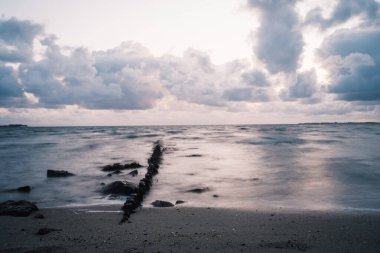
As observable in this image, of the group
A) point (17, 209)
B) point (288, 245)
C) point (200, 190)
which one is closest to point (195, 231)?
point (288, 245)

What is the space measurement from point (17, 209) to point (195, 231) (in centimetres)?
456

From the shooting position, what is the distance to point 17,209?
7.61m

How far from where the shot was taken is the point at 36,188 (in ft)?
40.8

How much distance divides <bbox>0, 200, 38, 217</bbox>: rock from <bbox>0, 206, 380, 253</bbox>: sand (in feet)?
0.89

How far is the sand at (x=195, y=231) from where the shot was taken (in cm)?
532

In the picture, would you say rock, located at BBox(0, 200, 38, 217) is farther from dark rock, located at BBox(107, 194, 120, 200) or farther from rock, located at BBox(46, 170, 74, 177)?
rock, located at BBox(46, 170, 74, 177)

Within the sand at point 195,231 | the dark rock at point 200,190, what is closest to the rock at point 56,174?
the dark rock at point 200,190

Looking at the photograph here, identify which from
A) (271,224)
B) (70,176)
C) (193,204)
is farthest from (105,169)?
(271,224)

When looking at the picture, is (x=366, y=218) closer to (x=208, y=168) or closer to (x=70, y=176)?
(x=208, y=168)

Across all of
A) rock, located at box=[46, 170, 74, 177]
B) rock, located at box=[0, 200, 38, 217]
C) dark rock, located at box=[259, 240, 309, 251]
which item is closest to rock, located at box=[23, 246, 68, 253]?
rock, located at box=[0, 200, 38, 217]

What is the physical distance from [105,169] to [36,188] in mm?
5091

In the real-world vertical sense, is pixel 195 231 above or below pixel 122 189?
above

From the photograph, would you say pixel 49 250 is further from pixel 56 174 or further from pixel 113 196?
pixel 56 174

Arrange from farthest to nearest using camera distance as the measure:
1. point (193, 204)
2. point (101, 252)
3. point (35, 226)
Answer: point (193, 204) < point (35, 226) < point (101, 252)
